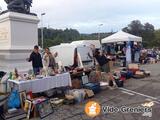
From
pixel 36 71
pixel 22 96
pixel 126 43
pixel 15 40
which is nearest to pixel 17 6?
pixel 15 40

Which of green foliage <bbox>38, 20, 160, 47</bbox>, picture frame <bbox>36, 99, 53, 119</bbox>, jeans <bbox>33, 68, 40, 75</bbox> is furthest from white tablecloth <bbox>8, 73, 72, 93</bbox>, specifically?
green foliage <bbox>38, 20, 160, 47</bbox>

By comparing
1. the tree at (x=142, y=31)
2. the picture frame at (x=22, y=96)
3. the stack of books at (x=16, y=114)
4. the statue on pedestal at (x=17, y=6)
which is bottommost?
the stack of books at (x=16, y=114)

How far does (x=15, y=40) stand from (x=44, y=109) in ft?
18.2

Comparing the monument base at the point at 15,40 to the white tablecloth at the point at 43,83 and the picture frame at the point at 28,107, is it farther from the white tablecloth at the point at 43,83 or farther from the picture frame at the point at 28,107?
the picture frame at the point at 28,107

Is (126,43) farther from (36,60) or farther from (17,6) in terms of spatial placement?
(36,60)

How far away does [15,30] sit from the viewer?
44.0 ft

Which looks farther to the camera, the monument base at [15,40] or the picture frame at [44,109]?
the monument base at [15,40]

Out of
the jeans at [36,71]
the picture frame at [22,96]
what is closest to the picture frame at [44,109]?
the picture frame at [22,96]

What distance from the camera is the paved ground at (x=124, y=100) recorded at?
814 centimetres

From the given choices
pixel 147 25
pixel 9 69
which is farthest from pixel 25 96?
pixel 147 25

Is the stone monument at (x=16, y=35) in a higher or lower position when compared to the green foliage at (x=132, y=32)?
lower

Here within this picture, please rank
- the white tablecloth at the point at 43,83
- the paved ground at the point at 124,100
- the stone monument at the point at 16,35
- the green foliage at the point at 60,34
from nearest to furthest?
the paved ground at the point at 124,100 < the white tablecloth at the point at 43,83 < the stone monument at the point at 16,35 < the green foliage at the point at 60,34

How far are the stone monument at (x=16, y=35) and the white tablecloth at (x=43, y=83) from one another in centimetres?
257

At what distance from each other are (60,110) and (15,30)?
18.1ft
